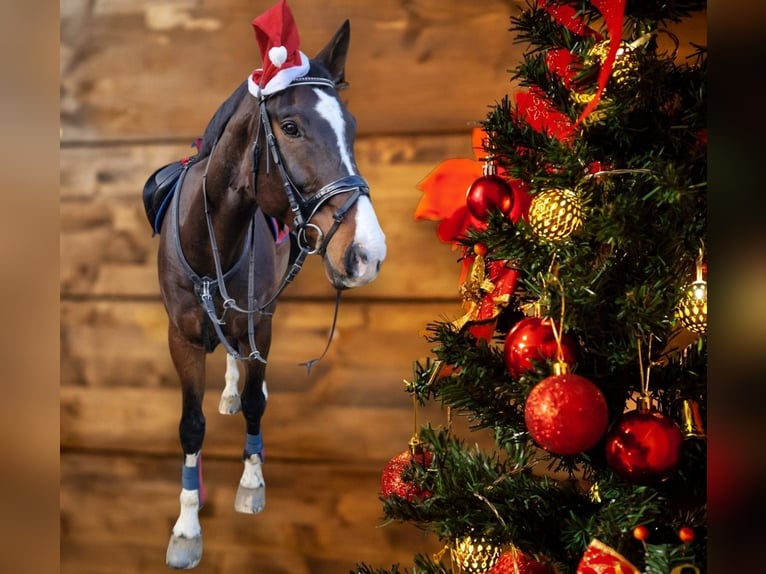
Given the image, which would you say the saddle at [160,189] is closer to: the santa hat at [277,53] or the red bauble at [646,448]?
the santa hat at [277,53]

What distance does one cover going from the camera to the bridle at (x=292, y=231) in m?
1.04

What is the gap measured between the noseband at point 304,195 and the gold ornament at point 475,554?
480mm

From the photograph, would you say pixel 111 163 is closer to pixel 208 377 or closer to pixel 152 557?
pixel 208 377

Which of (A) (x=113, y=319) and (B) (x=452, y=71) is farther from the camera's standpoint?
(A) (x=113, y=319)

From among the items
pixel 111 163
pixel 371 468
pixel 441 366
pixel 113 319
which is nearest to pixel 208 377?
pixel 113 319

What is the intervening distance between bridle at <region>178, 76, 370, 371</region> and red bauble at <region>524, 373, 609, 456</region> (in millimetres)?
536

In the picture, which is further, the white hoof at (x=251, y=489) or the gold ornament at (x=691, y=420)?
the white hoof at (x=251, y=489)

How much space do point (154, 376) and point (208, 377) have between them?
0.11 metres

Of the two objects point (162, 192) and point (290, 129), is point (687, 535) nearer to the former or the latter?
point (290, 129)

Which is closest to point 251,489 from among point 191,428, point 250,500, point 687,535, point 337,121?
point 250,500

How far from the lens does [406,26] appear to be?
1.17 metres

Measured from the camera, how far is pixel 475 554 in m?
0.73

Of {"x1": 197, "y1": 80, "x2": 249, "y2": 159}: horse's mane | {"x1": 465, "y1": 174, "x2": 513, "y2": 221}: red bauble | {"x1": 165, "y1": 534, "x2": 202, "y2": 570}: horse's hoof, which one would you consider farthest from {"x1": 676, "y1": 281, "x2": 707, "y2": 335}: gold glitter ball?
{"x1": 165, "y1": 534, "x2": 202, "y2": 570}: horse's hoof

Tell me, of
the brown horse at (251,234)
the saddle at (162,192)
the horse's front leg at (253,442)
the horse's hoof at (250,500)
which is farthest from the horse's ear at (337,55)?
the horse's hoof at (250,500)
